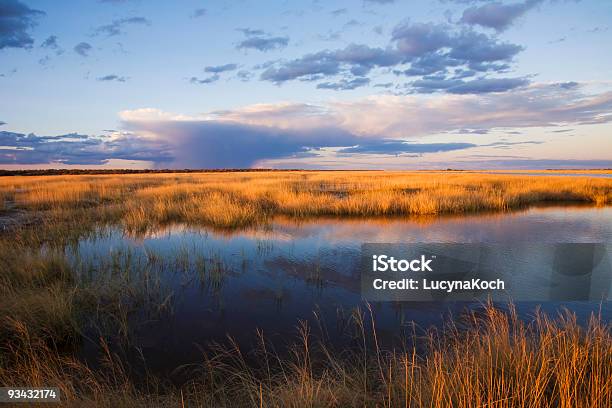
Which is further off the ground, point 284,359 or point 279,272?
point 279,272

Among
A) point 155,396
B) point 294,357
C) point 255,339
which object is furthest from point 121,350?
point 294,357

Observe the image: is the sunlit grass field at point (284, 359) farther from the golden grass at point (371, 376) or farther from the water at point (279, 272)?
the water at point (279, 272)

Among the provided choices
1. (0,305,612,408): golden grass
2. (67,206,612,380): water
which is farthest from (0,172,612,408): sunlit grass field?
A: (67,206,612,380): water

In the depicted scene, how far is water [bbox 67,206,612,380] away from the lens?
522cm

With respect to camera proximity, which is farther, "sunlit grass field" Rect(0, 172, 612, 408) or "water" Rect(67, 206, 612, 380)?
"water" Rect(67, 206, 612, 380)

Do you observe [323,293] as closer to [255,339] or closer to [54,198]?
[255,339]

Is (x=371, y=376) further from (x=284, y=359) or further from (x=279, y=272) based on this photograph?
(x=279, y=272)

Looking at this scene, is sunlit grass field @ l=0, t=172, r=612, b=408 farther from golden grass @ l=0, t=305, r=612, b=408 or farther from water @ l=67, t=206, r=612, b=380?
water @ l=67, t=206, r=612, b=380

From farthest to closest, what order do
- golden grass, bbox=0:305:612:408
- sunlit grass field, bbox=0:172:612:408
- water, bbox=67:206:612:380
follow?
water, bbox=67:206:612:380 → sunlit grass field, bbox=0:172:612:408 → golden grass, bbox=0:305:612:408

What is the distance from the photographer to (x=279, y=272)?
8273 millimetres

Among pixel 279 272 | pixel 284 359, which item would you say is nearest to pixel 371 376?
pixel 284 359

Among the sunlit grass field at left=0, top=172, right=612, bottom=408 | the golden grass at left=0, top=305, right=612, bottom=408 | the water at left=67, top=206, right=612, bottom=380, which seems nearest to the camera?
the golden grass at left=0, top=305, right=612, bottom=408

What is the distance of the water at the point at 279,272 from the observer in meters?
5.22

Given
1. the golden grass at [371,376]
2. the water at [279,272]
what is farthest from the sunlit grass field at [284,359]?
the water at [279,272]
